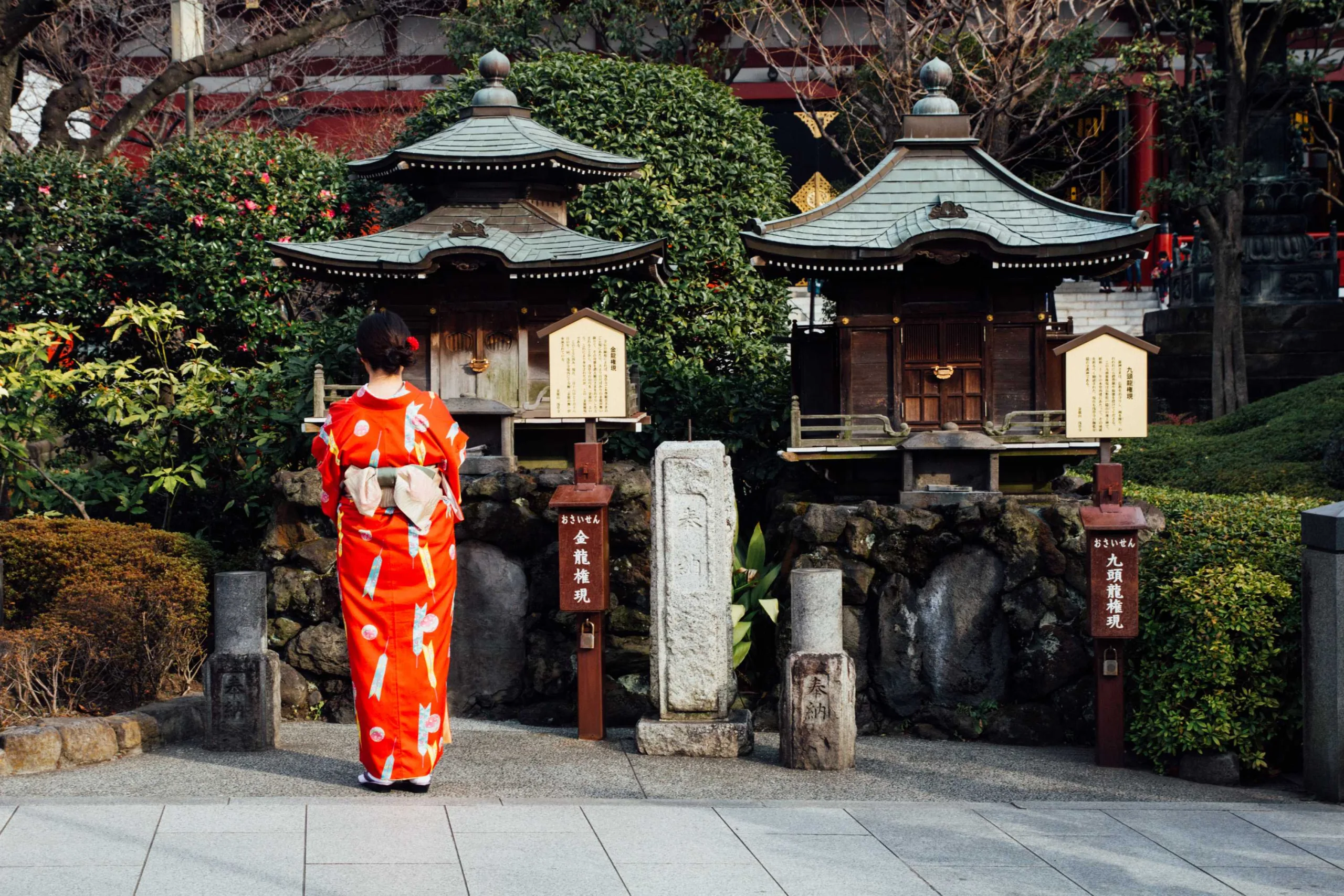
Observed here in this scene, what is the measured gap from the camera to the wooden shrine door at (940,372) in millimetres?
10781

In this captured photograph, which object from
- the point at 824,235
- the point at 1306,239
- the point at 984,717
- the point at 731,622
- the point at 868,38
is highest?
the point at 868,38

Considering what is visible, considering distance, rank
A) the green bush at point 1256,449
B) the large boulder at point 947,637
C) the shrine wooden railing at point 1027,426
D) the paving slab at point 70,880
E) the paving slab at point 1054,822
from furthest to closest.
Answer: the green bush at point 1256,449
the shrine wooden railing at point 1027,426
the large boulder at point 947,637
the paving slab at point 1054,822
the paving slab at point 70,880

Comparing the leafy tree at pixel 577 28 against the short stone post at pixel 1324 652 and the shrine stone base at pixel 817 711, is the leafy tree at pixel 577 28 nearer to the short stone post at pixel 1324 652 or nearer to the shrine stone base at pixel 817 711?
the shrine stone base at pixel 817 711

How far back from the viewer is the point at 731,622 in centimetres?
767

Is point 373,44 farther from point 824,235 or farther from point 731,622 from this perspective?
point 731,622


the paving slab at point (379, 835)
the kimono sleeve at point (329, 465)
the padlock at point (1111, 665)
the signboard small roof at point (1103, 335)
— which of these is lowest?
the paving slab at point (379, 835)

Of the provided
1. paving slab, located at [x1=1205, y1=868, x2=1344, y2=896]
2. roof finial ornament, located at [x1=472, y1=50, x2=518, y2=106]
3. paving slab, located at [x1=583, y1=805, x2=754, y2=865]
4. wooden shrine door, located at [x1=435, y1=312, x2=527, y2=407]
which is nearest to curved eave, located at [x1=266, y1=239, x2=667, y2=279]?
wooden shrine door, located at [x1=435, y1=312, x2=527, y2=407]

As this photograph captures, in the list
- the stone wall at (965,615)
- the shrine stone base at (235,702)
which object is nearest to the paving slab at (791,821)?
the stone wall at (965,615)

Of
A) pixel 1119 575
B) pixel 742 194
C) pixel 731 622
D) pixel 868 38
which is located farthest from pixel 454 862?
pixel 868 38

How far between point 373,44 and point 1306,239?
49.1 feet

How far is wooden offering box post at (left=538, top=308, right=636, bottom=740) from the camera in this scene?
7.76m

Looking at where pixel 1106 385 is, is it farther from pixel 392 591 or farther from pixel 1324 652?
pixel 392 591

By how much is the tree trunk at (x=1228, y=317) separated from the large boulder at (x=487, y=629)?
1033cm

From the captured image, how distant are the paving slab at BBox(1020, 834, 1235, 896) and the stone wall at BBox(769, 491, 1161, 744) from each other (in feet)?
8.96
